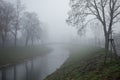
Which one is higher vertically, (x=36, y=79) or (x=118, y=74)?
(x=118, y=74)

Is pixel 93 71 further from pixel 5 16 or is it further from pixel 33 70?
Answer: pixel 5 16

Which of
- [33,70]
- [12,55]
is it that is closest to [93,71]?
[33,70]

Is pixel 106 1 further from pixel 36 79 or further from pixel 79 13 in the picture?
pixel 36 79

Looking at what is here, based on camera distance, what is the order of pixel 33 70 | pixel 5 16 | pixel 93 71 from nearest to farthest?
pixel 93 71 < pixel 33 70 < pixel 5 16

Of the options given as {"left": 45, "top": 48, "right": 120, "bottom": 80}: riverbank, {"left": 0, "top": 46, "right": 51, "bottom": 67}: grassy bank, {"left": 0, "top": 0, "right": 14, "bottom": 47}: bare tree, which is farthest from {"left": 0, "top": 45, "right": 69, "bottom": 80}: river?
{"left": 0, "top": 0, "right": 14, "bottom": 47}: bare tree

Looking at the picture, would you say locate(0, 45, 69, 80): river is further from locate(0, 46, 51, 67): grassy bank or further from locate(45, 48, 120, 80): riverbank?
locate(45, 48, 120, 80): riverbank

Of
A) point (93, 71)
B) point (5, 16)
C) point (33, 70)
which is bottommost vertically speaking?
point (33, 70)

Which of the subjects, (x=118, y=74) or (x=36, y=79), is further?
(x=36, y=79)

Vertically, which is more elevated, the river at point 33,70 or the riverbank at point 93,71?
the riverbank at point 93,71

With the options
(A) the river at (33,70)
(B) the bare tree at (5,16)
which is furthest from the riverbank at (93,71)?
(B) the bare tree at (5,16)

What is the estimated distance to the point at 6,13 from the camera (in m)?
34.6

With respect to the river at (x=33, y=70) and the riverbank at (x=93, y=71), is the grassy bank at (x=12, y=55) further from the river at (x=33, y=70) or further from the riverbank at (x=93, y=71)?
the riverbank at (x=93, y=71)

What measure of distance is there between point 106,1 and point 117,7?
163cm

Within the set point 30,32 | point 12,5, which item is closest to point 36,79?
point 12,5
